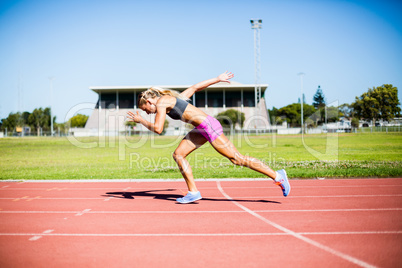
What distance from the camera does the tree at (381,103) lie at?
68062 mm

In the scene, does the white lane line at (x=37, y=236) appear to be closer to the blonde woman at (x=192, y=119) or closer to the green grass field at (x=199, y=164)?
the blonde woman at (x=192, y=119)

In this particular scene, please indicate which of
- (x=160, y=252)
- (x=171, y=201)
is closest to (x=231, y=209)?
(x=171, y=201)

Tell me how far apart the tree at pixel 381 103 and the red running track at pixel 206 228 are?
68.5 metres

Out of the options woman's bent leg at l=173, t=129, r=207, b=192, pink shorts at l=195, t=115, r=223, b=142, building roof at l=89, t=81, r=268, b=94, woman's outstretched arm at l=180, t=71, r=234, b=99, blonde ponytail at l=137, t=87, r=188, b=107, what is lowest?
woman's bent leg at l=173, t=129, r=207, b=192

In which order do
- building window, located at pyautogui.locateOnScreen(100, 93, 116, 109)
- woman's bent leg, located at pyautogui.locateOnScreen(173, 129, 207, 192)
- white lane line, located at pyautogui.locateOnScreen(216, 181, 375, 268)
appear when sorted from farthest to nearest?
building window, located at pyautogui.locateOnScreen(100, 93, 116, 109)
woman's bent leg, located at pyautogui.locateOnScreen(173, 129, 207, 192)
white lane line, located at pyautogui.locateOnScreen(216, 181, 375, 268)

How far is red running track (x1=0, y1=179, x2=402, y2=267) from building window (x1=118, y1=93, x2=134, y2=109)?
81.9m

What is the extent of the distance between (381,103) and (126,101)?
5908 centimetres

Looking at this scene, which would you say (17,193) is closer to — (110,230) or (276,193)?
(110,230)

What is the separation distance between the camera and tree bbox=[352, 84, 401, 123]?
68062mm

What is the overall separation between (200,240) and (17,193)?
5.74 metres

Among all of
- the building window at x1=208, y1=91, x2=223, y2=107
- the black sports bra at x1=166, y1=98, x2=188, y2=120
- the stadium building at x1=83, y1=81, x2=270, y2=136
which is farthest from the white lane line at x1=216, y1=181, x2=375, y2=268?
the building window at x1=208, y1=91, x2=223, y2=107

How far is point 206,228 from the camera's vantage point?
4.61 m

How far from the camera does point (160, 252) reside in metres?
3.65

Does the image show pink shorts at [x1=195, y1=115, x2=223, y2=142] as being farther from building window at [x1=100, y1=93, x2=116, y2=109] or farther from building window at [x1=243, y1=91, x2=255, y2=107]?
building window at [x1=100, y1=93, x2=116, y2=109]
